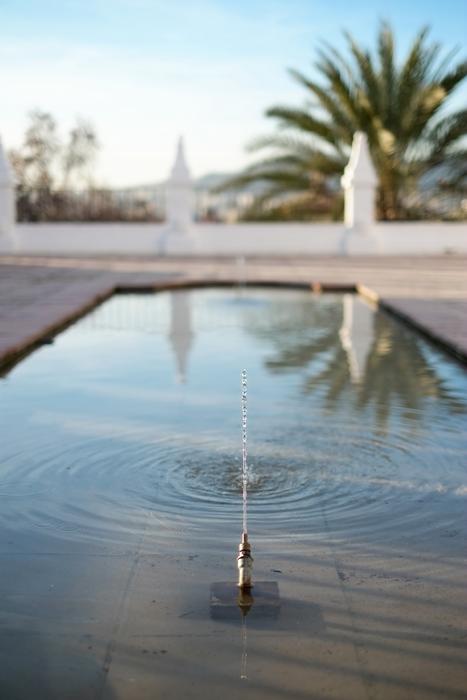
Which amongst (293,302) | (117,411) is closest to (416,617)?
(117,411)

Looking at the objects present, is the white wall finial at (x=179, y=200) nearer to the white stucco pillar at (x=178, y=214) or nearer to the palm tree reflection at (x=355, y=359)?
the white stucco pillar at (x=178, y=214)

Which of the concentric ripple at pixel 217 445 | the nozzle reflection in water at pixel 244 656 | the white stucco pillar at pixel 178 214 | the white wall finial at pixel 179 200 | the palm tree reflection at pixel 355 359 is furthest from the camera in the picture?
the white wall finial at pixel 179 200

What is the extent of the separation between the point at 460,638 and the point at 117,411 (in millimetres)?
3378

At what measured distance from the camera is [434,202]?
2448 cm

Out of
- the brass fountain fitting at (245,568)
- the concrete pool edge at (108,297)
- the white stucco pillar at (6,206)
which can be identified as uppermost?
the white stucco pillar at (6,206)

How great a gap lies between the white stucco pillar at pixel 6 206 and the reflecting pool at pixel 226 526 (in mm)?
15350

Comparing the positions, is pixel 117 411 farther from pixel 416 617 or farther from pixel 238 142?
pixel 238 142

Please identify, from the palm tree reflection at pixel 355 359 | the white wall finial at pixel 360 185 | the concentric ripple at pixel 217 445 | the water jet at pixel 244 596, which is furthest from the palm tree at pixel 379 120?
the water jet at pixel 244 596

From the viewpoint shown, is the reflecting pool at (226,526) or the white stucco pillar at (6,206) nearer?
the reflecting pool at (226,526)

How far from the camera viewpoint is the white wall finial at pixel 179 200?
22.5 m

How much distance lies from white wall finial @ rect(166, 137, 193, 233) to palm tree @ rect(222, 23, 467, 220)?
1408 mm

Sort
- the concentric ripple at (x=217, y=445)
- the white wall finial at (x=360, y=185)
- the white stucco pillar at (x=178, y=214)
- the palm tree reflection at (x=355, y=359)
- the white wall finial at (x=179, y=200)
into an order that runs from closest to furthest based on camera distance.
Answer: the concentric ripple at (x=217, y=445) → the palm tree reflection at (x=355, y=359) → the white wall finial at (x=360, y=185) → the white stucco pillar at (x=178, y=214) → the white wall finial at (x=179, y=200)

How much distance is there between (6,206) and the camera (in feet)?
73.5

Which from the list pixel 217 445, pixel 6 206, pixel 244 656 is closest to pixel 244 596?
pixel 244 656
